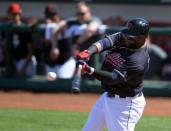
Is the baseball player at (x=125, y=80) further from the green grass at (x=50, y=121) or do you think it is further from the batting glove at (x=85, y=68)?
the green grass at (x=50, y=121)

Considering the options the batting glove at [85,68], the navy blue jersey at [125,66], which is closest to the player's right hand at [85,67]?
the batting glove at [85,68]

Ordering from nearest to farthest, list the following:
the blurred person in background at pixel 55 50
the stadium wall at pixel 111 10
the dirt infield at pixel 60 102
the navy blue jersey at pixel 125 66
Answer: the navy blue jersey at pixel 125 66, the dirt infield at pixel 60 102, the blurred person in background at pixel 55 50, the stadium wall at pixel 111 10

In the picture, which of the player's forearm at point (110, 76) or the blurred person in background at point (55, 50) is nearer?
the player's forearm at point (110, 76)

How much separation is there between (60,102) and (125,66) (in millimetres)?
4440

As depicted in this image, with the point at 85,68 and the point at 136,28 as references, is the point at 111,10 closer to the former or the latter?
the point at 136,28

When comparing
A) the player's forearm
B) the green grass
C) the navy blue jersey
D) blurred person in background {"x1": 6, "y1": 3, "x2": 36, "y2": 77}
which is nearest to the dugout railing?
blurred person in background {"x1": 6, "y1": 3, "x2": 36, "y2": 77}

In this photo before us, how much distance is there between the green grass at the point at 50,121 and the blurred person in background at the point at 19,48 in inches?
81.2

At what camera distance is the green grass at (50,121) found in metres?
7.24

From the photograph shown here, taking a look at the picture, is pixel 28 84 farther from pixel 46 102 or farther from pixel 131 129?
pixel 131 129

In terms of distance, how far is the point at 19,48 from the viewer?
34.4 feet

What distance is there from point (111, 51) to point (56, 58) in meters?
4.69

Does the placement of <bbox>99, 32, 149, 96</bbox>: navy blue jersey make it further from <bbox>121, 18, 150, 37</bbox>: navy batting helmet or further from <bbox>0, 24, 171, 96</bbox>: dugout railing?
<bbox>0, 24, 171, 96</bbox>: dugout railing

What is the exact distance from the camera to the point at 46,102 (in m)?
9.38

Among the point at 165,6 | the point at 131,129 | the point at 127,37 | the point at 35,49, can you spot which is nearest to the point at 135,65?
the point at 127,37
